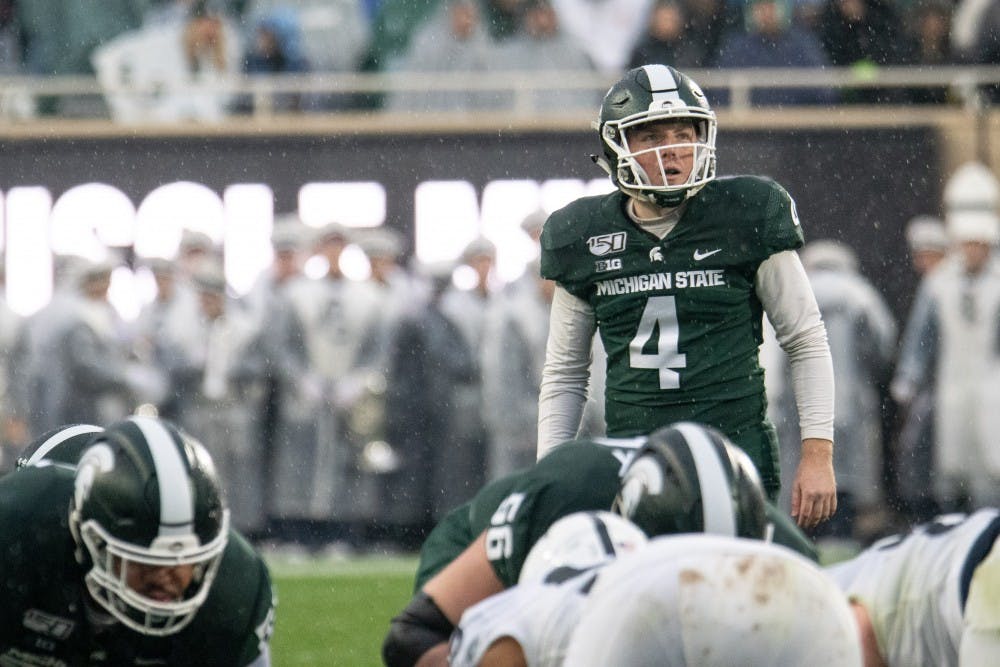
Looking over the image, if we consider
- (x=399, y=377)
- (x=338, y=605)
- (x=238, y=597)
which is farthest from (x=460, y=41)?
(x=238, y=597)

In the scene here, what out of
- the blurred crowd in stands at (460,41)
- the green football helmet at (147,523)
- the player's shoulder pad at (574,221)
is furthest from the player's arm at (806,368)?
the blurred crowd in stands at (460,41)

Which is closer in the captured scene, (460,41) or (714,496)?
(714,496)

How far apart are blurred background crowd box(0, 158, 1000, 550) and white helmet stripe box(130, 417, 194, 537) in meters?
7.14

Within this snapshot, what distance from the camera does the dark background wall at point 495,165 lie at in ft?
39.3

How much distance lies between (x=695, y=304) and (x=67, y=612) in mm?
1902

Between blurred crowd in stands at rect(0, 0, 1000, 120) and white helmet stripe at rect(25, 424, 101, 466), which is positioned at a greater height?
blurred crowd in stands at rect(0, 0, 1000, 120)

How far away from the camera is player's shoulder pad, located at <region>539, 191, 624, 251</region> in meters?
5.33

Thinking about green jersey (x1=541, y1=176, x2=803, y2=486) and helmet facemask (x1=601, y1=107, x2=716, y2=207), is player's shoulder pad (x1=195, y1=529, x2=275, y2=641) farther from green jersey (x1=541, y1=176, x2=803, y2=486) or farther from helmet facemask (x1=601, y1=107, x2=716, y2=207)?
helmet facemask (x1=601, y1=107, x2=716, y2=207)

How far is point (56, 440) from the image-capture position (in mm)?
4883

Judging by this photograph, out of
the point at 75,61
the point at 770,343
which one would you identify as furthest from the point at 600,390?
the point at 75,61

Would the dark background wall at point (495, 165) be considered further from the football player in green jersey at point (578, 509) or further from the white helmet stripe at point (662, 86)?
the football player in green jersey at point (578, 509)

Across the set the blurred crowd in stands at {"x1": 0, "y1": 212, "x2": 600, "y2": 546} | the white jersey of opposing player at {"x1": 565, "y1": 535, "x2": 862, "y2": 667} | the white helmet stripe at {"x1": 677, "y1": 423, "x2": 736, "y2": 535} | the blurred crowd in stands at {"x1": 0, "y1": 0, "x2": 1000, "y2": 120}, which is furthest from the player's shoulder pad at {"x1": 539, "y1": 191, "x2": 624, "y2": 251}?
the blurred crowd in stands at {"x1": 0, "y1": 0, "x2": 1000, "y2": 120}

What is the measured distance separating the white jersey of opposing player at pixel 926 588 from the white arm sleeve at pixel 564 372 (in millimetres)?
1628

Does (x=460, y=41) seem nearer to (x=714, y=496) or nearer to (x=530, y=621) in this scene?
(x=714, y=496)
